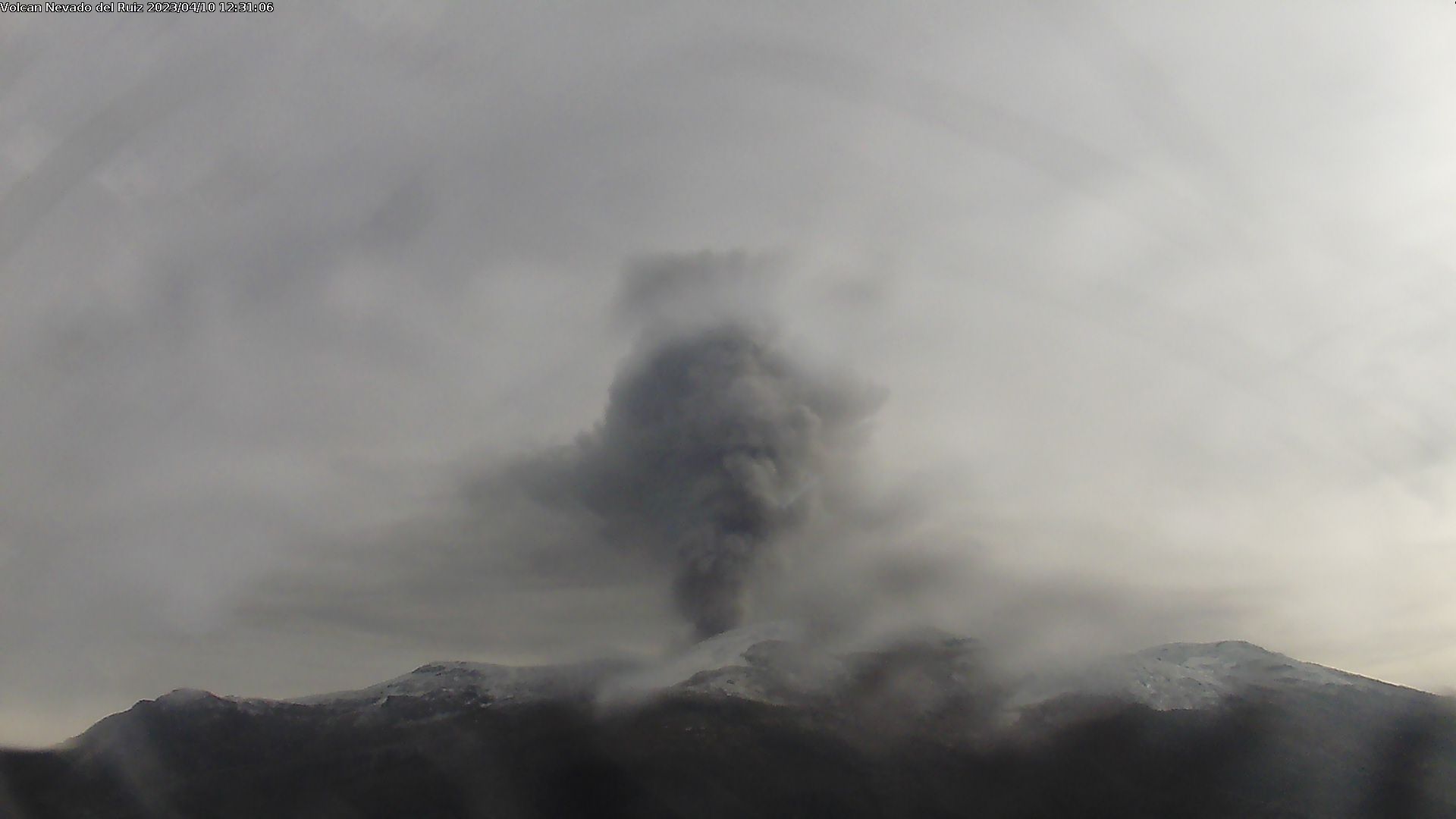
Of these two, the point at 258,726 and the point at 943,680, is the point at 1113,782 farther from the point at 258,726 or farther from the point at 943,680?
the point at 258,726

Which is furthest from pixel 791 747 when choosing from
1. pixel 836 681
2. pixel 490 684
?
pixel 490 684

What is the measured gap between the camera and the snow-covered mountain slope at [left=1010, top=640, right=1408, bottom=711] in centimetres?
15175

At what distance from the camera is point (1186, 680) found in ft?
526

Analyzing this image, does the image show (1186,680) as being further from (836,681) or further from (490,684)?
(490,684)

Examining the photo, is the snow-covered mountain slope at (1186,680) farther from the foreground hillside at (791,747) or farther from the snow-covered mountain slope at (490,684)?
the snow-covered mountain slope at (490,684)

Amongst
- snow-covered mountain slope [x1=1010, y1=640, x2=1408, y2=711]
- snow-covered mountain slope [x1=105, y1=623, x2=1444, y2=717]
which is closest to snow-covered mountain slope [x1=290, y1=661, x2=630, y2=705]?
snow-covered mountain slope [x1=105, y1=623, x2=1444, y2=717]

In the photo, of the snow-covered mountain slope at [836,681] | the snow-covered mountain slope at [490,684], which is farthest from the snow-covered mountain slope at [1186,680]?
the snow-covered mountain slope at [490,684]

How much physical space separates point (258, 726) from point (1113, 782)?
12242 centimetres

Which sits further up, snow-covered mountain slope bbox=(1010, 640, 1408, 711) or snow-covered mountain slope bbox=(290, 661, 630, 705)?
snow-covered mountain slope bbox=(290, 661, 630, 705)

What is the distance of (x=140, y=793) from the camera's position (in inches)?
5295

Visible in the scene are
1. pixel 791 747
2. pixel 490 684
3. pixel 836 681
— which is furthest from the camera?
pixel 490 684

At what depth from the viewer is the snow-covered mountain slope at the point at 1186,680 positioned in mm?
151750

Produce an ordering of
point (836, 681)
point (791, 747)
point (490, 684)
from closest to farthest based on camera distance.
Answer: point (791, 747) < point (836, 681) < point (490, 684)

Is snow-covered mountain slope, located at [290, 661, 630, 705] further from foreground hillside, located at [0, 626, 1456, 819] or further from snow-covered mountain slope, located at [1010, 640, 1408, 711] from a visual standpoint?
snow-covered mountain slope, located at [1010, 640, 1408, 711]
